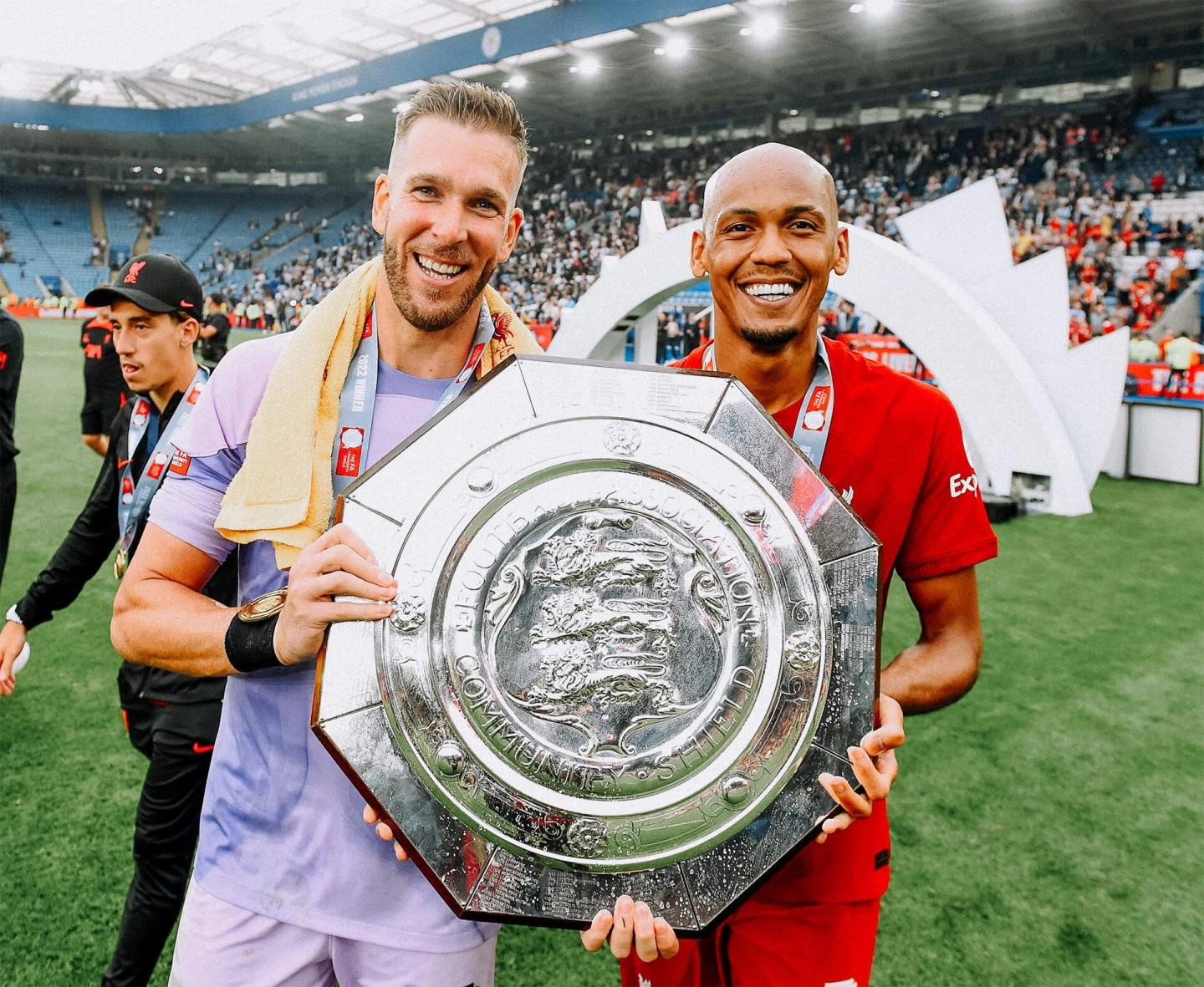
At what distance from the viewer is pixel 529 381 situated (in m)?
1.20

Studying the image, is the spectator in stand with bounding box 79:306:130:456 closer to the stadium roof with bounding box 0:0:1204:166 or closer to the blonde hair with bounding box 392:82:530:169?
the blonde hair with bounding box 392:82:530:169

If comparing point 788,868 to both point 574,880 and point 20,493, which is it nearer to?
point 574,880

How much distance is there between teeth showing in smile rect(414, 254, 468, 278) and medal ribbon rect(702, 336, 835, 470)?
674 millimetres

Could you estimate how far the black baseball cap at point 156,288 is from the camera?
9.20ft

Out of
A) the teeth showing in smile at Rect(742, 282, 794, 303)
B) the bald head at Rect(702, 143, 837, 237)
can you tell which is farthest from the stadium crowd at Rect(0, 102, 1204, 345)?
the teeth showing in smile at Rect(742, 282, 794, 303)

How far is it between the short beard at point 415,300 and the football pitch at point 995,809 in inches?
83.1

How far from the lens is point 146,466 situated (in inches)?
96.9

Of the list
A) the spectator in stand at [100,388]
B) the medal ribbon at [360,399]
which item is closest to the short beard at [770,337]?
the medal ribbon at [360,399]

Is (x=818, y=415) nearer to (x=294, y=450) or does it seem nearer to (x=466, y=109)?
(x=466, y=109)

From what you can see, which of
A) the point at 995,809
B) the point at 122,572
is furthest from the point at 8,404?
the point at 995,809

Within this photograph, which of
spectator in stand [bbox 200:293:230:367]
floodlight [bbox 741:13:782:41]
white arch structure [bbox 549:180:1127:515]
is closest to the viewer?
spectator in stand [bbox 200:293:230:367]

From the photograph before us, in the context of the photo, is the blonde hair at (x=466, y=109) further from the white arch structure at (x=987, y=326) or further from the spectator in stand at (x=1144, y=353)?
the spectator in stand at (x=1144, y=353)

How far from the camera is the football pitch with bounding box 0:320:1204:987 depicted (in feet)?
8.97

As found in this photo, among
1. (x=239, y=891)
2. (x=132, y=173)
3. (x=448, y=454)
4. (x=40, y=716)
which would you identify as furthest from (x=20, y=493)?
(x=132, y=173)
